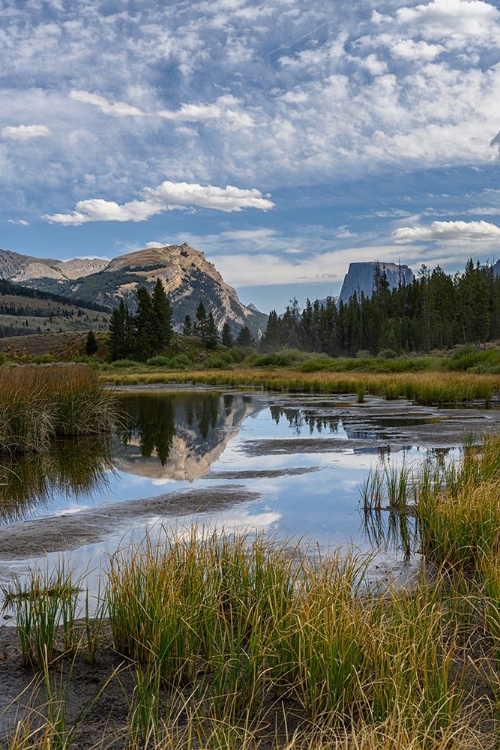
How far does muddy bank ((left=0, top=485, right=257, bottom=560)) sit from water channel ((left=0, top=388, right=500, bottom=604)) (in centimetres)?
2

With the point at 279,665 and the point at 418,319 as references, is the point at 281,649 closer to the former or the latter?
the point at 279,665

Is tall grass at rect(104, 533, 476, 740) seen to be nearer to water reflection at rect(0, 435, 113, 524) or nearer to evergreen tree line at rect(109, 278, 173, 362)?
water reflection at rect(0, 435, 113, 524)

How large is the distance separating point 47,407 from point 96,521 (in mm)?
9398

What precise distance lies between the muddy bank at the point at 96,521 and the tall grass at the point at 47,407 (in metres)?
5.93

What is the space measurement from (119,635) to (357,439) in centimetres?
1335

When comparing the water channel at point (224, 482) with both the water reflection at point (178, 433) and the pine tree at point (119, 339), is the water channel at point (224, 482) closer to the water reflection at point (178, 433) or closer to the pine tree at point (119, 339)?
the water reflection at point (178, 433)

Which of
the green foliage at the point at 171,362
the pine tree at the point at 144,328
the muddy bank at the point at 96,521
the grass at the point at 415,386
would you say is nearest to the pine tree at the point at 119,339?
the pine tree at the point at 144,328

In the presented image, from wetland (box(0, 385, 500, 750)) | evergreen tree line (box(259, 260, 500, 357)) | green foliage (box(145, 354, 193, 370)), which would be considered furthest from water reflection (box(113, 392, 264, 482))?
evergreen tree line (box(259, 260, 500, 357))

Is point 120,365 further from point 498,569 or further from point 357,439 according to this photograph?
point 498,569

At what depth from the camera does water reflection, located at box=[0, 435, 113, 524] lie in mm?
11023

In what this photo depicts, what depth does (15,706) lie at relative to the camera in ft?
14.3

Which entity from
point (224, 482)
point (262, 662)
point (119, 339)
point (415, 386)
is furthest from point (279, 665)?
point (119, 339)

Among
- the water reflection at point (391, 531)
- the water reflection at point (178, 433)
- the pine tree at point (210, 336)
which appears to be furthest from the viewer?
the pine tree at point (210, 336)

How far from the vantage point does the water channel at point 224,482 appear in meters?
8.21
